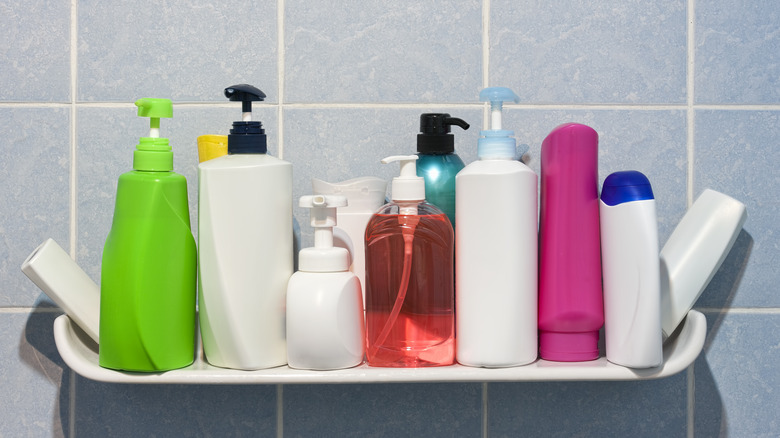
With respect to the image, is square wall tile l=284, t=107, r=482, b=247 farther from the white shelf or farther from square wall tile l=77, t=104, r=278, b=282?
the white shelf

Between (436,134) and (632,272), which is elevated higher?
(436,134)

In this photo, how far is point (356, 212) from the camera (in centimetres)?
61

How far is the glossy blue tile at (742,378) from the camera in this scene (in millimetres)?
694

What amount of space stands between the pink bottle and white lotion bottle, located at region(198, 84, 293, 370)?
0.23 meters

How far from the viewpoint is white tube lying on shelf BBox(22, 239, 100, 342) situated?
0.57 meters

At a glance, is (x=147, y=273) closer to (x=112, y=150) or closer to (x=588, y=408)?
(x=112, y=150)

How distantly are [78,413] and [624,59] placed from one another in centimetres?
67

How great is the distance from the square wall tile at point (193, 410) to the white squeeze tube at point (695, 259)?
1.29 feet

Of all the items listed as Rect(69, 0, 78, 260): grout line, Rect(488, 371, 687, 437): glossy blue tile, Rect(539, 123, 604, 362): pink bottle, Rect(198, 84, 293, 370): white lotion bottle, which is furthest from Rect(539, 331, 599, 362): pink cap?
Rect(69, 0, 78, 260): grout line

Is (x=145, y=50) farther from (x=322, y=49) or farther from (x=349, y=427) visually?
(x=349, y=427)

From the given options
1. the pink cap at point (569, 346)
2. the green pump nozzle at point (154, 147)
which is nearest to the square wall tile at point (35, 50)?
the green pump nozzle at point (154, 147)

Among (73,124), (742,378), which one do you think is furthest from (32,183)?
(742,378)

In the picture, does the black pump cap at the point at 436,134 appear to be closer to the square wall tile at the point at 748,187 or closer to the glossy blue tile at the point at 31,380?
the square wall tile at the point at 748,187

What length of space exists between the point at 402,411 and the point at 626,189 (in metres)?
0.32
